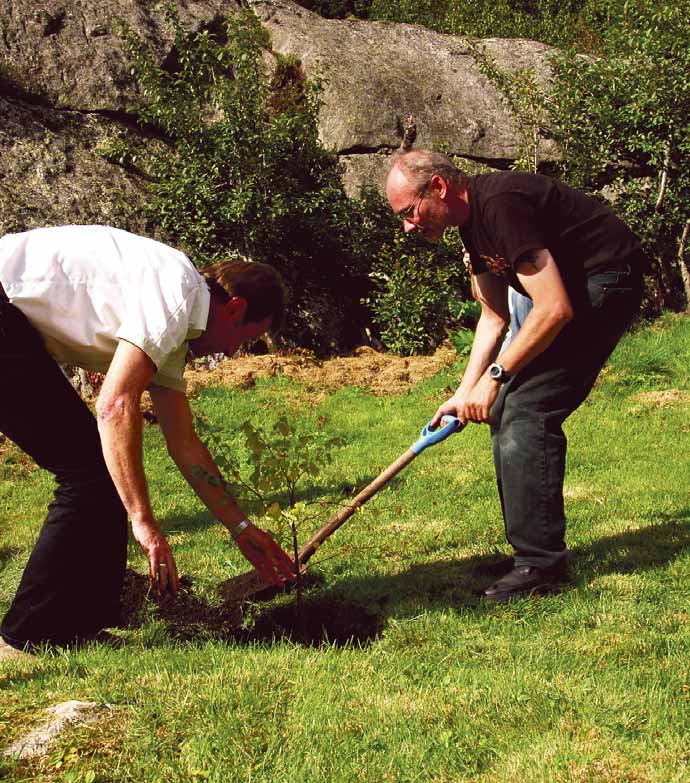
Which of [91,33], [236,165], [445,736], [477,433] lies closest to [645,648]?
[445,736]

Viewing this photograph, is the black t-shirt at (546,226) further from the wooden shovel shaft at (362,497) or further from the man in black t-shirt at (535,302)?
the wooden shovel shaft at (362,497)

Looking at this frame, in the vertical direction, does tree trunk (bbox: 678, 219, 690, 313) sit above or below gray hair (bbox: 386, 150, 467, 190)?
below

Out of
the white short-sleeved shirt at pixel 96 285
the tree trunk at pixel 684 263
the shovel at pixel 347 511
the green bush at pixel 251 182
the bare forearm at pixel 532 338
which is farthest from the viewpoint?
the tree trunk at pixel 684 263

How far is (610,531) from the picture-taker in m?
4.60

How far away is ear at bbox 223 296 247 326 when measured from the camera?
3.12 meters

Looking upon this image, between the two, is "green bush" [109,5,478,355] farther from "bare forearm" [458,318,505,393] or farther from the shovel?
the shovel

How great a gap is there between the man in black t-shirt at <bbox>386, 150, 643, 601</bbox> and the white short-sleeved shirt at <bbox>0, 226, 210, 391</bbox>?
107 centimetres

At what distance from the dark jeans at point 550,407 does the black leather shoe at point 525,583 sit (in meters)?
0.04

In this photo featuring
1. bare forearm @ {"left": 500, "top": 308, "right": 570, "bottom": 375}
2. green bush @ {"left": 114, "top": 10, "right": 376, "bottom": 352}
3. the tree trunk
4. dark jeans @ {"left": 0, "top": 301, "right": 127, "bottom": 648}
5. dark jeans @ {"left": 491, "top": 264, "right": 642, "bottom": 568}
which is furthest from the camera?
the tree trunk

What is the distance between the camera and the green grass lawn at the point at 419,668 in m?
2.44

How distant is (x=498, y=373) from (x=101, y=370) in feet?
5.13

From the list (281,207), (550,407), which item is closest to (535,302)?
(550,407)

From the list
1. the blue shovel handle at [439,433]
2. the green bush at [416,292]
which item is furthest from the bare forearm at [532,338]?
the green bush at [416,292]

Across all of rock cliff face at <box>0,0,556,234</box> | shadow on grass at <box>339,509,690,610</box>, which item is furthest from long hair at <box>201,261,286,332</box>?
rock cliff face at <box>0,0,556,234</box>
